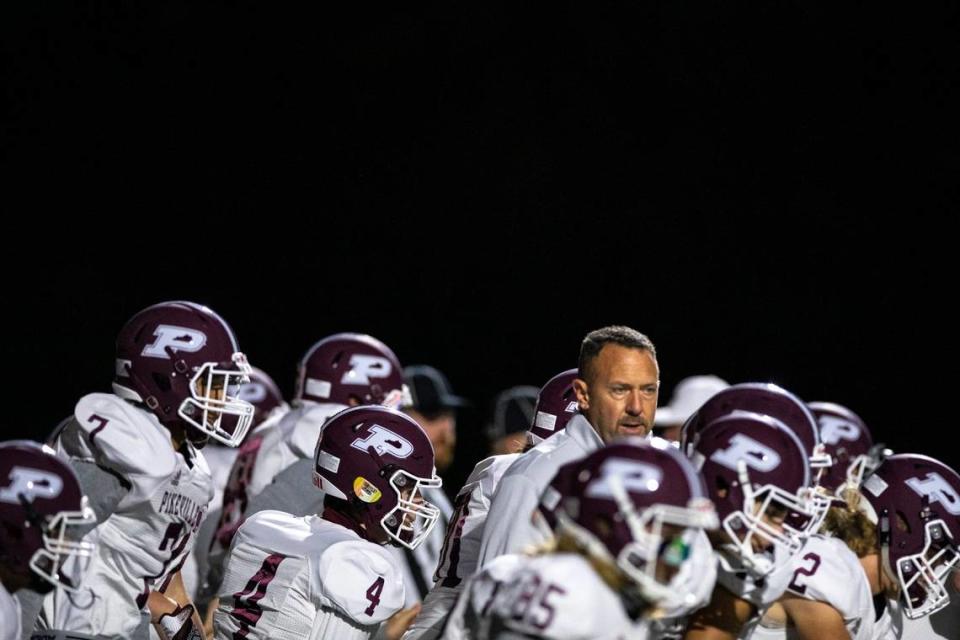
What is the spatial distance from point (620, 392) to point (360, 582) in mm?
866

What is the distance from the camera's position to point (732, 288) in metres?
9.00

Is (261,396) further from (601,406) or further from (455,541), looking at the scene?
(601,406)

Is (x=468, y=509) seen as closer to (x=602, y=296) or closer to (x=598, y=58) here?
(x=602, y=296)

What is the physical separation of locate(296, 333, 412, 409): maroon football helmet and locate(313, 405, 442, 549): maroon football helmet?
142 cm

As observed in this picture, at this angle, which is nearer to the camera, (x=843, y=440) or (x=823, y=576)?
(x=823, y=576)

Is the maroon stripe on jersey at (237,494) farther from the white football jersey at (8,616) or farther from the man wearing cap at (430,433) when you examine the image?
the white football jersey at (8,616)

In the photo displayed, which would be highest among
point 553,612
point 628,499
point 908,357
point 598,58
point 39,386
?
point 598,58

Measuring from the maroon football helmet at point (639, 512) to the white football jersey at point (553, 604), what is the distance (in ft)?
0.21

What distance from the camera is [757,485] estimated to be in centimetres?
282

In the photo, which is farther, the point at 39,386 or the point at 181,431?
the point at 39,386

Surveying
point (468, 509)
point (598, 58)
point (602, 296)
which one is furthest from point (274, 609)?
point (598, 58)

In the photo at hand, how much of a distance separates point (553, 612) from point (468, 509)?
1531 mm

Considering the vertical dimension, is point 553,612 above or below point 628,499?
below

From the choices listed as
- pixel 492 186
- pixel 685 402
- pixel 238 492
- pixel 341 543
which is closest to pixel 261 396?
pixel 238 492
